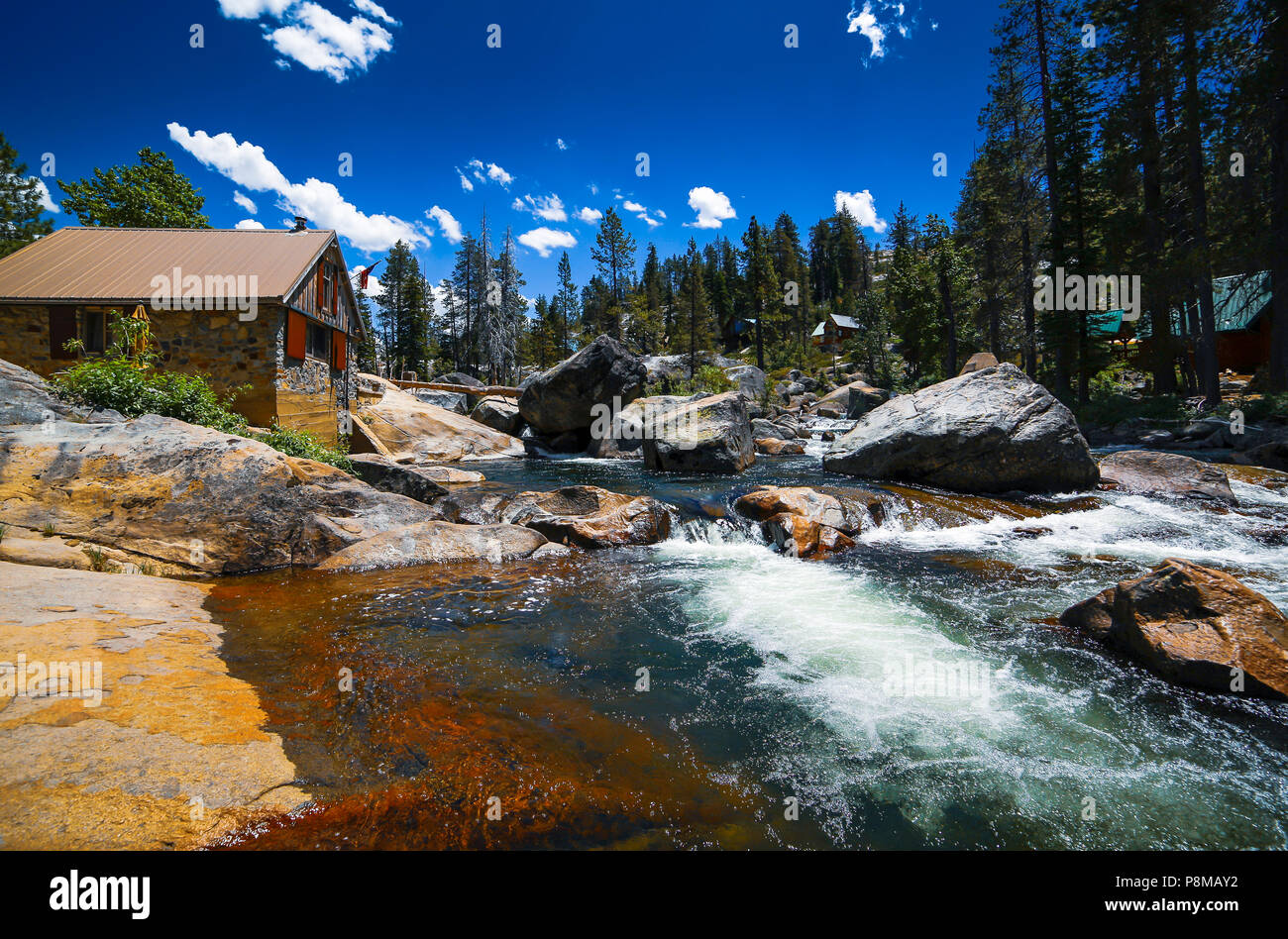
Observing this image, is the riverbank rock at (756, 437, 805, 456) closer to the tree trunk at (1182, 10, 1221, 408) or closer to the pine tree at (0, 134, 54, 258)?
the tree trunk at (1182, 10, 1221, 408)

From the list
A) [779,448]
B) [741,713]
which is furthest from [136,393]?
[779,448]

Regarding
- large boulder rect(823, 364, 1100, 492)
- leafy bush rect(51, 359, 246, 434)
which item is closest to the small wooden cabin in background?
large boulder rect(823, 364, 1100, 492)

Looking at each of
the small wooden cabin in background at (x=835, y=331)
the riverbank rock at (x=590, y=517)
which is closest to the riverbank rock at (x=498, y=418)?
the riverbank rock at (x=590, y=517)

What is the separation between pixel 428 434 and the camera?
24.2 m

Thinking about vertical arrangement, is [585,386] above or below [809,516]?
above

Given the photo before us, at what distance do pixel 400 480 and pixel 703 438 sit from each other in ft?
30.1

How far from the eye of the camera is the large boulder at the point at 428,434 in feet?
75.8

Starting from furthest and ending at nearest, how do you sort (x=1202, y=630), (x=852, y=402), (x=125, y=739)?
1. (x=852, y=402)
2. (x=1202, y=630)
3. (x=125, y=739)

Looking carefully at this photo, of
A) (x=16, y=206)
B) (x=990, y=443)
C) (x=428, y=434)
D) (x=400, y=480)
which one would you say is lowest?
(x=400, y=480)

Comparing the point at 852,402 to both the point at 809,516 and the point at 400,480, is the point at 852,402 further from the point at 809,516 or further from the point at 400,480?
the point at 400,480

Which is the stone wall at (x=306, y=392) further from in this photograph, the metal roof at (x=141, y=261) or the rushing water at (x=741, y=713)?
the rushing water at (x=741, y=713)

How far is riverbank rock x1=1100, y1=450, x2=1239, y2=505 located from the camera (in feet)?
37.1
